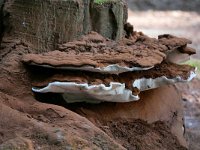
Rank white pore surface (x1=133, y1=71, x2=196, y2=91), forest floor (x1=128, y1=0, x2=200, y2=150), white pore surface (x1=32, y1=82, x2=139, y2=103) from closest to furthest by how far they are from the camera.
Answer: white pore surface (x1=32, y1=82, x2=139, y2=103) → white pore surface (x1=133, y1=71, x2=196, y2=91) → forest floor (x1=128, y1=0, x2=200, y2=150)

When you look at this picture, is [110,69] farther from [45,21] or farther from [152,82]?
[45,21]

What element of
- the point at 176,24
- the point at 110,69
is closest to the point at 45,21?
the point at 110,69

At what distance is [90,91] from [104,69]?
0.32 ft

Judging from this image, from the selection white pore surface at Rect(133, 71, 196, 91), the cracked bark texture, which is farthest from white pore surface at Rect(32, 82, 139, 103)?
the cracked bark texture

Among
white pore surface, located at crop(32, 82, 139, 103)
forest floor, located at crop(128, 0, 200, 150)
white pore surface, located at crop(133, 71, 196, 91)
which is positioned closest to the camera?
white pore surface, located at crop(32, 82, 139, 103)

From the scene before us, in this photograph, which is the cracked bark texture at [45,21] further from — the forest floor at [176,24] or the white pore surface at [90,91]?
the forest floor at [176,24]

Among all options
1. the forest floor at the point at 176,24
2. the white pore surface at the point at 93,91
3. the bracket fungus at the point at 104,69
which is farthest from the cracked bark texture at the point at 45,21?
the forest floor at the point at 176,24

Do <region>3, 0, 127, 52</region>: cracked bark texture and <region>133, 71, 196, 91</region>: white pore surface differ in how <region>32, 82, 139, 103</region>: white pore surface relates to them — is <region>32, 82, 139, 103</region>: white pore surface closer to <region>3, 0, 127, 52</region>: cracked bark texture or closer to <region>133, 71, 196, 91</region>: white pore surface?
<region>133, 71, 196, 91</region>: white pore surface

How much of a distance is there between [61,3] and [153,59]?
466 mm

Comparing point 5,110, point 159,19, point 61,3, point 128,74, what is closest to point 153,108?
point 128,74

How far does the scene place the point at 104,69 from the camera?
6.68 feet

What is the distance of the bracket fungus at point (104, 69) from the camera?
2.01 m

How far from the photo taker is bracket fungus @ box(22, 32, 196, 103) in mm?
2012

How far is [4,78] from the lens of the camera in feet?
7.09
